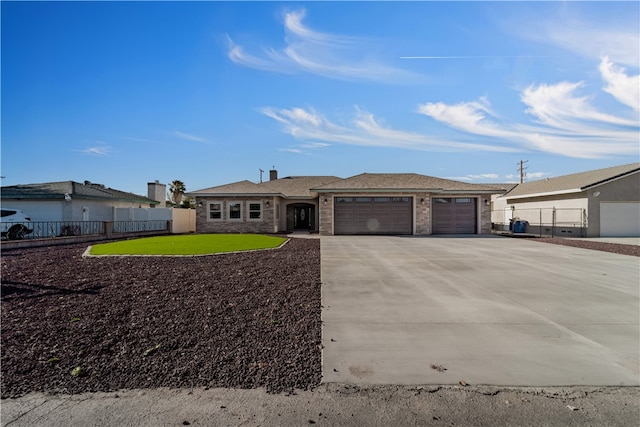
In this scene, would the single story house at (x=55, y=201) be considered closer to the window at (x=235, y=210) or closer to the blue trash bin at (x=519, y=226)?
the window at (x=235, y=210)

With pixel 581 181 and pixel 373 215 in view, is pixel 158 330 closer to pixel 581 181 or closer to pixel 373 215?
pixel 373 215

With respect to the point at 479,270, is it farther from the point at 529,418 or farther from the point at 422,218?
the point at 422,218

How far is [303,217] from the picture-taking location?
92.7 feet

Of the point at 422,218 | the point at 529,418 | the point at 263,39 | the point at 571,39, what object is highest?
Answer: the point at 263,39

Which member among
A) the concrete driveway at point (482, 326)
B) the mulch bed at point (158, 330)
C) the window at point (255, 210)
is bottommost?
the concrete driveway at point (482, 326)

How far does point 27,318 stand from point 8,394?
7.71ft

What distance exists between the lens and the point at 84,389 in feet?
9.16

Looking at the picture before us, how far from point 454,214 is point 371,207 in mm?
5798

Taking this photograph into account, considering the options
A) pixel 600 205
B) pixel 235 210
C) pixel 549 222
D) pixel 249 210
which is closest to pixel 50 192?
pixel 235 210

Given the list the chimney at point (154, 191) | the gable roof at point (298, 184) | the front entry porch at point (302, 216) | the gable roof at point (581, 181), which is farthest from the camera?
the chimney at point (154, 191)

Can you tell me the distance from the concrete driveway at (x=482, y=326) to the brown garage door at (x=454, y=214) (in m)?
13.0

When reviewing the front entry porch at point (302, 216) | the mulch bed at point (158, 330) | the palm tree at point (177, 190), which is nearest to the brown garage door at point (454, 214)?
the front entry porch at point (302, 216)

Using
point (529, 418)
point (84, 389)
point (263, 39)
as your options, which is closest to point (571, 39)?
point (263, 39)

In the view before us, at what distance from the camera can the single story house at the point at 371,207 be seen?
20.7 meters
